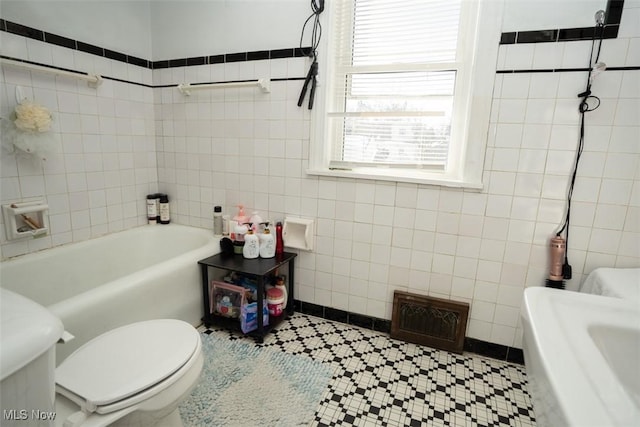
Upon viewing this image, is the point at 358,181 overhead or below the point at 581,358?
overhead

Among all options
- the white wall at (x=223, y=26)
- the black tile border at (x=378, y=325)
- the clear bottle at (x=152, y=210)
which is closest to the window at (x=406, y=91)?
the white wall at (x=223, y=26)

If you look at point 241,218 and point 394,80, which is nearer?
point 394,80

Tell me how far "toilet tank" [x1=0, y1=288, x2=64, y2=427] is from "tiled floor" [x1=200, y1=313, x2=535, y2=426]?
0.93m

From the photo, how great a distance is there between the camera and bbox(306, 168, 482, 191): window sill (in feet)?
5.39

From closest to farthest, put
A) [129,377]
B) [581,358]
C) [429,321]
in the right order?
[581,358] < [129,377] < [429,321]

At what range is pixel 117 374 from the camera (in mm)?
1014

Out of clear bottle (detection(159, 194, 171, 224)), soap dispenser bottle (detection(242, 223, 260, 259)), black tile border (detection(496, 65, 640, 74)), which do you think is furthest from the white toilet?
black tile border (detection(496, 65, 640, 74))

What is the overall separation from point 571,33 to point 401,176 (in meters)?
0.93

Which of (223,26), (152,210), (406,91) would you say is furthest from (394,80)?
(152,210)

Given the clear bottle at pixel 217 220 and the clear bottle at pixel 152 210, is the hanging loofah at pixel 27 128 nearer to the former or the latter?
the clear bottle at pixel 152 210

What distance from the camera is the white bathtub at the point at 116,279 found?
4.40 ft

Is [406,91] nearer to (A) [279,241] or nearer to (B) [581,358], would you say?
(A) [279,241]

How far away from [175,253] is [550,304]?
2241 millimetres

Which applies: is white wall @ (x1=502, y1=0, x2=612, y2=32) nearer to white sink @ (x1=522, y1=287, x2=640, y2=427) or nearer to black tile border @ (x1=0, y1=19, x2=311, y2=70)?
black tile border @ (x1=0, y1=19, x2=311, y2=70)
